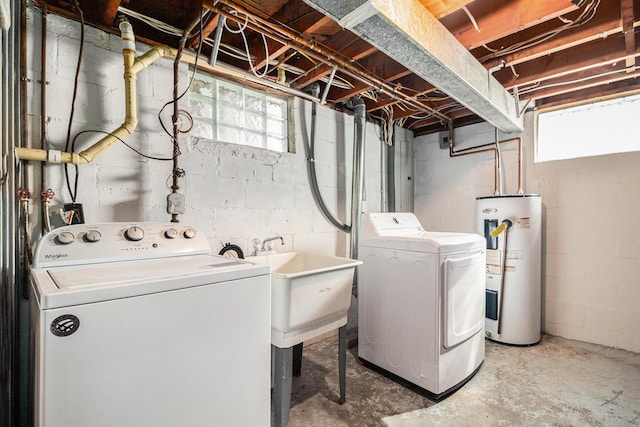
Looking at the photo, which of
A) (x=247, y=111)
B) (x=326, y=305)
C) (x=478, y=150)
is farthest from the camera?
(x=478, y=150)

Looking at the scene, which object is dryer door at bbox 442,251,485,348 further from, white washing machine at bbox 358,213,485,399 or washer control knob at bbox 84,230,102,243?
washer control knob at bbox 84,230,102,243

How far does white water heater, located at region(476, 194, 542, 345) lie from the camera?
2.54 metres

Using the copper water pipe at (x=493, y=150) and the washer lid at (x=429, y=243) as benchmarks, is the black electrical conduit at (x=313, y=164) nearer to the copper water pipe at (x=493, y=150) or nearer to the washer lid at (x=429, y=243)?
the washer lid at (x=429, y=243)

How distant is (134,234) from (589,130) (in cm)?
355

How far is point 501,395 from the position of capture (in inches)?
74.2

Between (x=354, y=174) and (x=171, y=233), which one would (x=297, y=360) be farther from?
(x=354, y=174)

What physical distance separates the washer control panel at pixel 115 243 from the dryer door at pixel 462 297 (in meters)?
1.43

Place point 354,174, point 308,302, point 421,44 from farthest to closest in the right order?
point 354,174, point 308,302, point 421,44

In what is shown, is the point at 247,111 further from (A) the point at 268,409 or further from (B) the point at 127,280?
(A) the point at 268,409

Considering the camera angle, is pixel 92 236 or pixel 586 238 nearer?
pixel 92 236

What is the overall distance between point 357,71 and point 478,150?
1767mm

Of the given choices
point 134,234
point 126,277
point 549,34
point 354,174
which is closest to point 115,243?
point 134,234

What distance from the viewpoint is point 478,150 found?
3100 mm

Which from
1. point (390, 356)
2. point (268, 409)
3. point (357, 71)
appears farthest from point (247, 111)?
point (390, 356)
